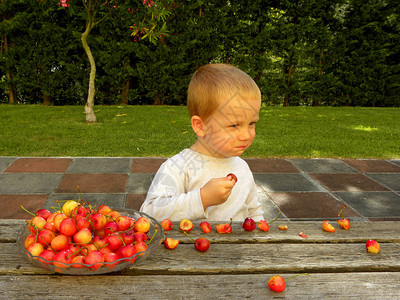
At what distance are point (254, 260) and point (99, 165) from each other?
372 centimetres

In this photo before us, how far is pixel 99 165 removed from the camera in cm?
455

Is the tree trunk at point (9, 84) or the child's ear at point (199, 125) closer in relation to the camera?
the child's ear at point (199, 125)

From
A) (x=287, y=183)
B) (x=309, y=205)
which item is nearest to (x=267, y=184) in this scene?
(x=287, y=183)

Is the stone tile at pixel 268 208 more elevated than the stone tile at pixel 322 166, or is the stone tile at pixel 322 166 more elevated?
the stone tile at pixel 268 208

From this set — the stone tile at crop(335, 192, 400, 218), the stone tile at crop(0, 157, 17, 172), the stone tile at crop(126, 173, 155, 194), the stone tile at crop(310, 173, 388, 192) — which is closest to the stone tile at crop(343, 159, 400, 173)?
the stone tile at crop(310, 173, 388, 192)

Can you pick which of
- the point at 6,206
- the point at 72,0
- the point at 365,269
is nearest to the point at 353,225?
the point at 365,269

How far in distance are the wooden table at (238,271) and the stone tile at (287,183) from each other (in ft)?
8.67

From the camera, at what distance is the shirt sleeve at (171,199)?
5.06 ft

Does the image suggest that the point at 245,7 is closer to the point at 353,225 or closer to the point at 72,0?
the point at 72,0

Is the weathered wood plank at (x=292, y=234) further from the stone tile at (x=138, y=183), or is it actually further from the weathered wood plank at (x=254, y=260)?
the stone tile at (x=138, y=183)

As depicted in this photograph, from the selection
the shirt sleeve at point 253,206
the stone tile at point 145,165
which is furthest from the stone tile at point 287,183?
the shirt sleeve at point 253,206

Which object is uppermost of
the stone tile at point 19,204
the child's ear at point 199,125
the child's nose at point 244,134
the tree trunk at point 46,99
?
the child's nose at point 244,134

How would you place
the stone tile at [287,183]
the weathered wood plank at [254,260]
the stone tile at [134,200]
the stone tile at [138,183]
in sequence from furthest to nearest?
the stone tile at [287,183]
the stone tile at [138,183]
the stone tile at [134,200]
the weathered wood plank at [254,260]

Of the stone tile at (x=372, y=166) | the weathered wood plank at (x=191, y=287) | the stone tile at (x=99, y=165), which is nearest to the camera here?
the weathered wood plank at (x=191, y=287)
